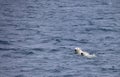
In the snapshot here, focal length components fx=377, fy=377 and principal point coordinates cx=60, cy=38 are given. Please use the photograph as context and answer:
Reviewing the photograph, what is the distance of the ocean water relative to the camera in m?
23.9

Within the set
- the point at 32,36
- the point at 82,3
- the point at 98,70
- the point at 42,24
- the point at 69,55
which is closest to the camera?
the point at 98,70

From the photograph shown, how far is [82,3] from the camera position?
184 ft

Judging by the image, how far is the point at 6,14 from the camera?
147 feet

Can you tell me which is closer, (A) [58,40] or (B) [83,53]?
(B) [83,53]

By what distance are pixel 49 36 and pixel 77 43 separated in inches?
142

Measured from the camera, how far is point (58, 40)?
31.2m

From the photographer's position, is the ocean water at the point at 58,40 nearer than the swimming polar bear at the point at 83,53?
Yes

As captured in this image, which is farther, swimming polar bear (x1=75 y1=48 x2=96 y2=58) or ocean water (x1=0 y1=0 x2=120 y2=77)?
swimming polar bear (x1=75 y1=48 x2=96 y2=58)

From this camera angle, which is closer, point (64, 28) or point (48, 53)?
point (48, 53)

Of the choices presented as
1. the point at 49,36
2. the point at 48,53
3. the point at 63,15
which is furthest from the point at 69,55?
the point at 63,15

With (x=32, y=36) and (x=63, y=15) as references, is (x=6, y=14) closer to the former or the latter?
(x=63, y=15)

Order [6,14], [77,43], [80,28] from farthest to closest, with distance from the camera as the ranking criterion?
[6,14], [80,28], [77,43]

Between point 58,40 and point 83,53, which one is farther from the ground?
point 83,53

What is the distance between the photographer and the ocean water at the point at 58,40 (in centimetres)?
2388
